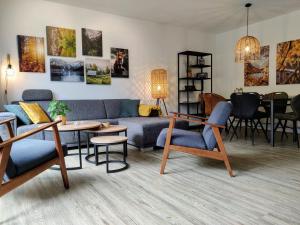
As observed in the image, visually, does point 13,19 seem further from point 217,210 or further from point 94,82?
point 217,210

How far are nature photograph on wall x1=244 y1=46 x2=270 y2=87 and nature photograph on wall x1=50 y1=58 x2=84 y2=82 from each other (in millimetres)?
3889

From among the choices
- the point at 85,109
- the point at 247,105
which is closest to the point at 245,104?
the point at 247,105

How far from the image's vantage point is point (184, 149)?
2482mm

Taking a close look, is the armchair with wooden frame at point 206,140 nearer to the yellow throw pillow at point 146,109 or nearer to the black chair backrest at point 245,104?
the black chair backrest at point 245,104

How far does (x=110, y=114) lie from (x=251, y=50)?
2876mm

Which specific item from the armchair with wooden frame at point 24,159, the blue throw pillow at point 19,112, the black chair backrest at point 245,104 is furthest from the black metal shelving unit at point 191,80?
the armchair with wooden frame at point 24,159

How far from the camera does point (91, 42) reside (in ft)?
14.9

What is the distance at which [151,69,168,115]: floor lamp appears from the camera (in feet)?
16.9

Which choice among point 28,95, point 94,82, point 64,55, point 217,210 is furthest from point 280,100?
point 28,95

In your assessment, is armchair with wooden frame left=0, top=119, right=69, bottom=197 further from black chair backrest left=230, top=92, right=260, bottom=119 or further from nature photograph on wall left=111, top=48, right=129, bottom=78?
black chair backrest left=230, top=92, right=260, bottom=119

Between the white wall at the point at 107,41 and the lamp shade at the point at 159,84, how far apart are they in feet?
0.64

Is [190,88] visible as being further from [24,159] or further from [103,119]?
[24,159]

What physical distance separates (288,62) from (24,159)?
514 centimetres

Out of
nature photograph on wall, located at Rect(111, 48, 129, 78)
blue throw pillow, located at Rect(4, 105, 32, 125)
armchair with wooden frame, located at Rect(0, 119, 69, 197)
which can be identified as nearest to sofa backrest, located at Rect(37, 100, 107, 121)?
blue throw pillow, located at Rect(4, 105, 32, 125)
